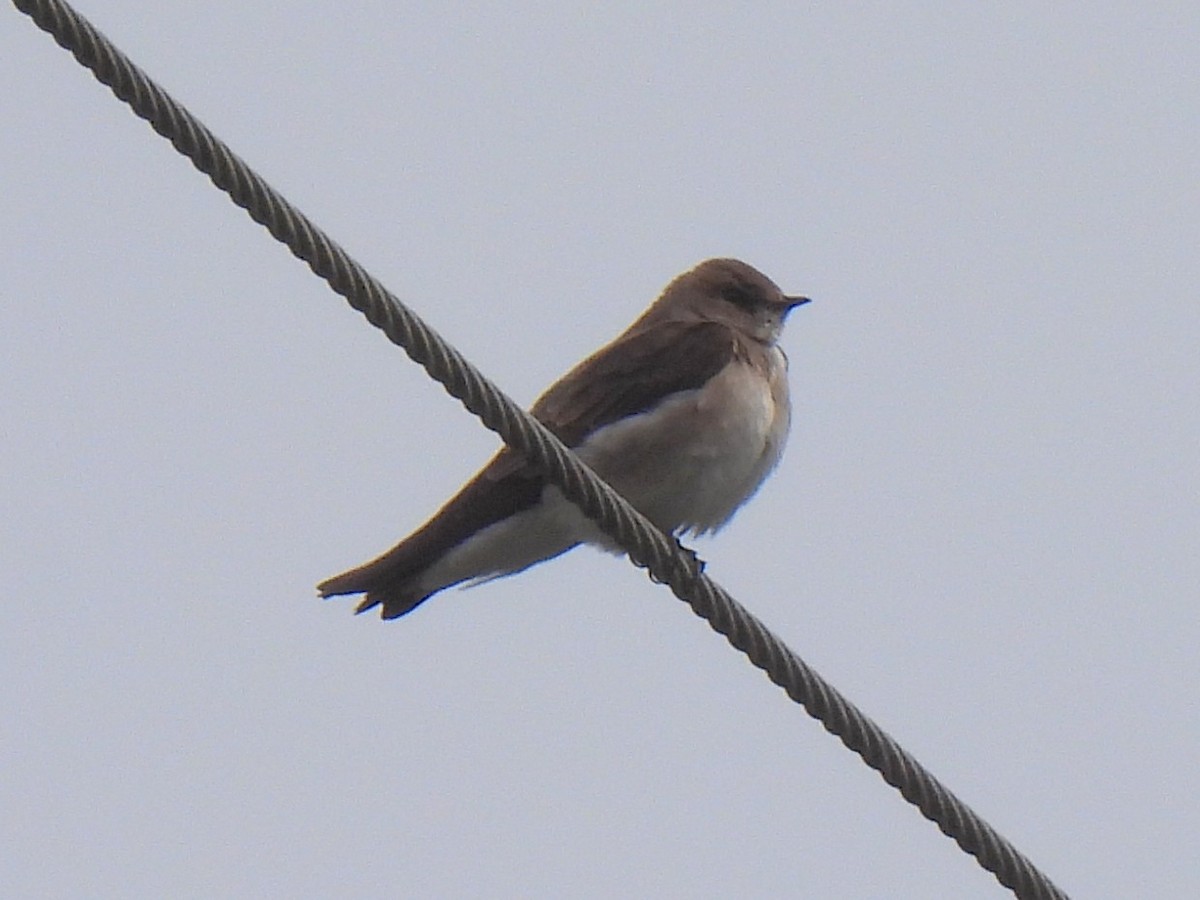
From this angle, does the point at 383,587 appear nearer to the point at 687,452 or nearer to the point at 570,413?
the point at 570,413

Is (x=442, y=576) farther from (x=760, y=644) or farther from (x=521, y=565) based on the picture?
(x=760, y=644)

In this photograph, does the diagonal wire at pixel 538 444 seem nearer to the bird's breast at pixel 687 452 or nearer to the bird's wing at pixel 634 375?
the bird's breast at pixel 687 452

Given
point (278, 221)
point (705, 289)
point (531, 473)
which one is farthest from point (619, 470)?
point (278, 221)

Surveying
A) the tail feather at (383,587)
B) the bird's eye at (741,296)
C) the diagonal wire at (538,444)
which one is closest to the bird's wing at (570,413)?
the tail feather at (383,587)

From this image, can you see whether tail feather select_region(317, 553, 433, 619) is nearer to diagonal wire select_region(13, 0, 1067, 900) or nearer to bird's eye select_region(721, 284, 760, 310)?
diagonal wire select_region(13, 0, 1067, 900)

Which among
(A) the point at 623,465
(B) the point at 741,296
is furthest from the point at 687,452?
(B) the point at 741,296

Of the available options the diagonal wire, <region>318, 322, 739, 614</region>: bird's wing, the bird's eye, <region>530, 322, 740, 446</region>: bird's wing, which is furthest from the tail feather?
the bird's eye
